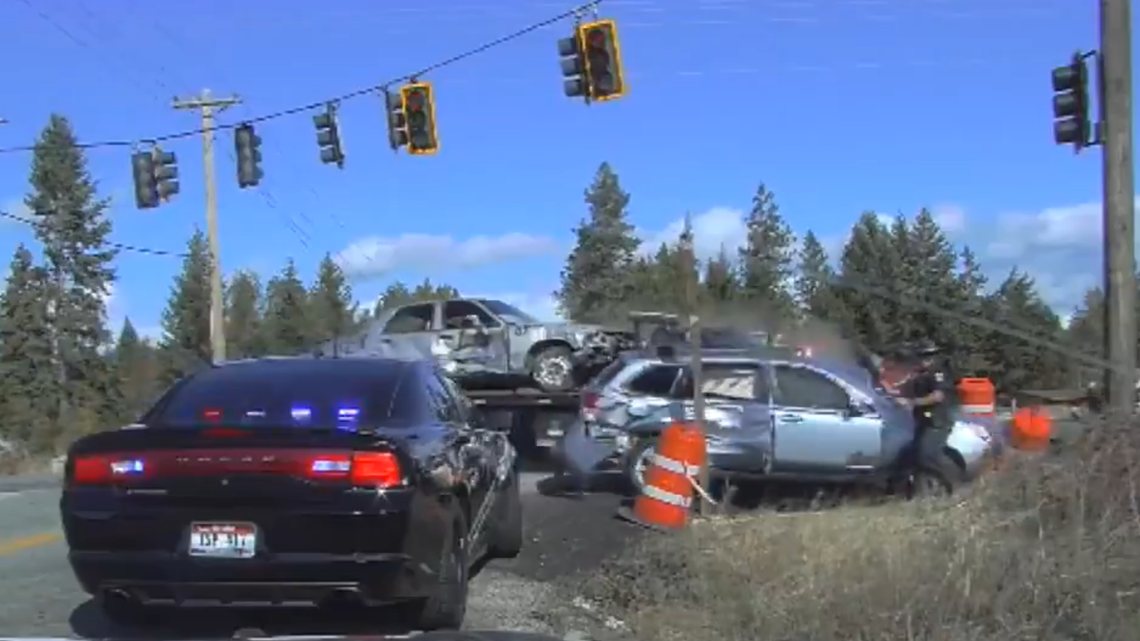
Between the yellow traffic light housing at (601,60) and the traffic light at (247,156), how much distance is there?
9568mm

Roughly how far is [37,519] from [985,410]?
10.2 m

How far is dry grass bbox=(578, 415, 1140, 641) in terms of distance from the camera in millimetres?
6754

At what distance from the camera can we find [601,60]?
17438mm

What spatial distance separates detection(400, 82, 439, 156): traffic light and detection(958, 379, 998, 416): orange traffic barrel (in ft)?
26.7

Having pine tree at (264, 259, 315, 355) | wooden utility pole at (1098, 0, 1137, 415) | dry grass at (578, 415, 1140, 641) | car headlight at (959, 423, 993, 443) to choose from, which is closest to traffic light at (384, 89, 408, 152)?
car headlight at (959, 423, 993, 443)

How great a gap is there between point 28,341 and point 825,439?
67274mm

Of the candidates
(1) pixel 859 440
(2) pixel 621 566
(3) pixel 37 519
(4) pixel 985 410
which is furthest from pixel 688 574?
(4) pixel 985 410

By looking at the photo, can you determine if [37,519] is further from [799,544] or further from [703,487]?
[799,544]

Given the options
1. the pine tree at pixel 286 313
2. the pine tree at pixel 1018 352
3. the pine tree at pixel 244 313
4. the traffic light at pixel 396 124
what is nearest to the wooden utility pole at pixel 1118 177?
the traffic light at pixel 396 124

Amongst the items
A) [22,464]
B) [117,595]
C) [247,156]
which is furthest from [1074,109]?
[22,464]

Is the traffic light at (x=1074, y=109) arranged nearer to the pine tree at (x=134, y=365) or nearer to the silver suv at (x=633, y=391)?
the silver suv at (x=633, y=391)

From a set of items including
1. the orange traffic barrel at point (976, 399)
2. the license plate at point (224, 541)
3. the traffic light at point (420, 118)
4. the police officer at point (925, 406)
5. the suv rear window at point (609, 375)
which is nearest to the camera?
the license plate at point (224, 541)

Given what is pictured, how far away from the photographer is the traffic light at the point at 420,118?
20.1m

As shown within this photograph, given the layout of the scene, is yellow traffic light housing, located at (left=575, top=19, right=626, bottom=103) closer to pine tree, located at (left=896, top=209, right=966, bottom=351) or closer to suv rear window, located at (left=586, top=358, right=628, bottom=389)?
suv rear window, located at (left=586, top=358, right=628, bottom=389)
